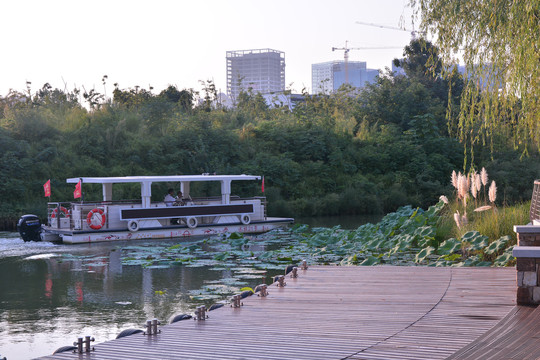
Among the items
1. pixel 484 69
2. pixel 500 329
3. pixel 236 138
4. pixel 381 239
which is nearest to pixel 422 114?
pixel 236 138

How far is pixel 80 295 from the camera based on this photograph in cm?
1214

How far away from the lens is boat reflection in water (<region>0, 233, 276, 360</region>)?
30.2 ft

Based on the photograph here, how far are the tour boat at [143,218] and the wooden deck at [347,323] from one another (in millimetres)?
12426

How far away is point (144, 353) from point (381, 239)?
36.1 feet

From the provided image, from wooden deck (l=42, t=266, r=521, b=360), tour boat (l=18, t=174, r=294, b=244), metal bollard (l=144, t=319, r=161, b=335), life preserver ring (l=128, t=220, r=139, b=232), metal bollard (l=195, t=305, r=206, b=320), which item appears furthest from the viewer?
life preserver ring (l=128, t=220, r=139, b=232)

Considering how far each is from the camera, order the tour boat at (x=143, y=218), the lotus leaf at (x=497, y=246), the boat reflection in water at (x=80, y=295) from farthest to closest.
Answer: the tour boat at (x=143, y=218)
the lotus leaf at (x=497, y=246)
the boat reflection in water at (x=80, y=295)

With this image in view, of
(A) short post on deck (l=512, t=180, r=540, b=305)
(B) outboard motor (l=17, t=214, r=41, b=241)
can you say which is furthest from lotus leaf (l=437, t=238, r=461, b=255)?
(B) outboard motor (l=17, t=214, r=41, b=241)

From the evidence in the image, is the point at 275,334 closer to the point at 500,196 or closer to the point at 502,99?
the point at 502,99

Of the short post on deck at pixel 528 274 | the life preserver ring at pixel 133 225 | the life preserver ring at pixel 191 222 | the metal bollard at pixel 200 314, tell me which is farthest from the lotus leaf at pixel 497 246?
the life preserver ring at pixel 133 225

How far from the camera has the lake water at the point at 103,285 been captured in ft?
31.0

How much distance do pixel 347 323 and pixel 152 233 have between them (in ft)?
50.0

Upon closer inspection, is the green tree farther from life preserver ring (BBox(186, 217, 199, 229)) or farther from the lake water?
life preserver ring (BBox(186, 217, 199, 229))

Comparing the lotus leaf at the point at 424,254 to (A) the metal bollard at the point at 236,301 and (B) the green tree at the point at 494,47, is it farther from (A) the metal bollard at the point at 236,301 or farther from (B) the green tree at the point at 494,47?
(A) the metal bollard at the point at 236,301

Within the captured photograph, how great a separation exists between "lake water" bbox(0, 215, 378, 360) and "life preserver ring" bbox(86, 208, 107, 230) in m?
0.68
